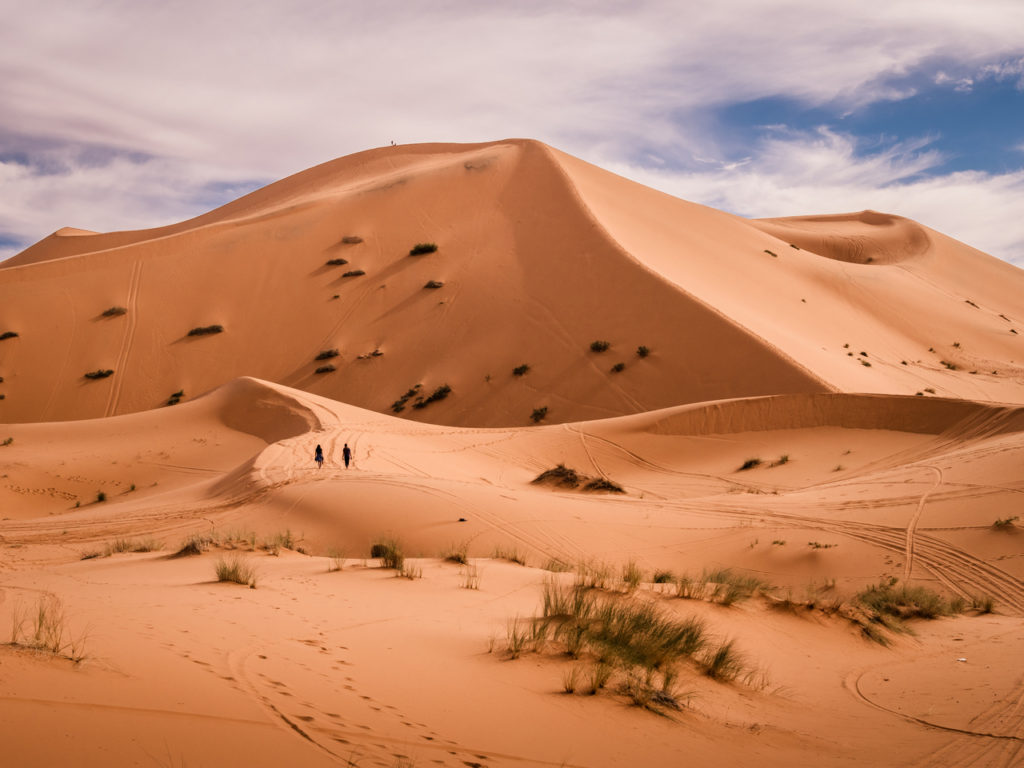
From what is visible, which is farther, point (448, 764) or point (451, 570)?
point (451, 570)

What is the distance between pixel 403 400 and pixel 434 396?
4.13 ft

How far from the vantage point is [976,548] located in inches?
428

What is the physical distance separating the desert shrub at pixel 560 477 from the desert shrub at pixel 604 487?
1.09 feet

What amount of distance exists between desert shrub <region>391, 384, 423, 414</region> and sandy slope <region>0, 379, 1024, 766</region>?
803cm

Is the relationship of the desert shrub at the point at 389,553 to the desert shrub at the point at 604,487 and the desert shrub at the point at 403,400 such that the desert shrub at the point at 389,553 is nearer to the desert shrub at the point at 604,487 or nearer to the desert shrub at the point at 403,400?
the desert shrub at the point at 604,487

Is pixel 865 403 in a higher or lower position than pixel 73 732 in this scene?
higher

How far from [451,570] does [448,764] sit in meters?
5.41

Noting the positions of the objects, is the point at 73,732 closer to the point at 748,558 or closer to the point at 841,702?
the point at 841,702

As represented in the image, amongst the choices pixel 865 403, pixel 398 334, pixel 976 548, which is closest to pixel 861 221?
pixel 398 334

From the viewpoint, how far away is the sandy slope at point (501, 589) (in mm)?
3650

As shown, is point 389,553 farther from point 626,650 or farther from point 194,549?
point 626,650

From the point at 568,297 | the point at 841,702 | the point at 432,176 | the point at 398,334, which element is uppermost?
the point at 432,176

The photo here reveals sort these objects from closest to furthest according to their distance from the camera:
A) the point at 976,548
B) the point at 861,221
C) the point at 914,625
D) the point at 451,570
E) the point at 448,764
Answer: the point at 448,764 → the point at 914,625 → the point at 451,570 → the point at 976,548 → the point at 861,221

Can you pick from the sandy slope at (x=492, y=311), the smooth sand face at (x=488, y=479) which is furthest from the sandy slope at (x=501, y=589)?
the sandy slope at (x=492, y=311)
